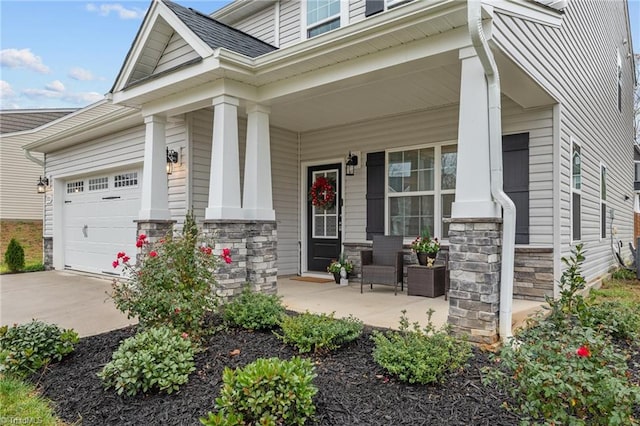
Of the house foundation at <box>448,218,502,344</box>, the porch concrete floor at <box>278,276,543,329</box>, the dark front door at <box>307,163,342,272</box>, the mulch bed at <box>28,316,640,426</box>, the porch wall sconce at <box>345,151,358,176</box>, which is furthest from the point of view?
the dark front door at <box>307,163,342,272</box>

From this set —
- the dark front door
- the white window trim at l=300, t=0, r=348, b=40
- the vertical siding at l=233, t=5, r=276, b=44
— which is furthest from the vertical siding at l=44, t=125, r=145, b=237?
the white window trim at l=300, t=0, r=348, b=40

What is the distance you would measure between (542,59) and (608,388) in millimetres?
4144

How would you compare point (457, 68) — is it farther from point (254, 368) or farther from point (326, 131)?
point (254, 368)

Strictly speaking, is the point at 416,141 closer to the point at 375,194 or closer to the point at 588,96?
the point at 375,194

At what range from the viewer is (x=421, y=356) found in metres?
2.72

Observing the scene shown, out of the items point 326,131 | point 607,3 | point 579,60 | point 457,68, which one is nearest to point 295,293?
point 326,131

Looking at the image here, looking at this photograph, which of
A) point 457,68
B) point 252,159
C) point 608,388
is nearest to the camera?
point 608,388

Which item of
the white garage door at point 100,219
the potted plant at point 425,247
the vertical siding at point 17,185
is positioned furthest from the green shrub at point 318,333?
the vertical siding at point 17,185

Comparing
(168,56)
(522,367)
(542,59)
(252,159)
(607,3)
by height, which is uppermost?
(607,3)

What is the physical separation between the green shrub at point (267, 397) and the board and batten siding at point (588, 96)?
10.7 ft

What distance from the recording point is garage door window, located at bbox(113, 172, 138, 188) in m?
7.74

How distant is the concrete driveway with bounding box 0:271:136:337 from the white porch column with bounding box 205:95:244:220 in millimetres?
1617

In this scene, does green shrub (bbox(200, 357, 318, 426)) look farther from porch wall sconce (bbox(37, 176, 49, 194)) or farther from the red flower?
porch wall sconce (bbox(37, 176, 49, 194))

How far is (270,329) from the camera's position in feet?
13.0
